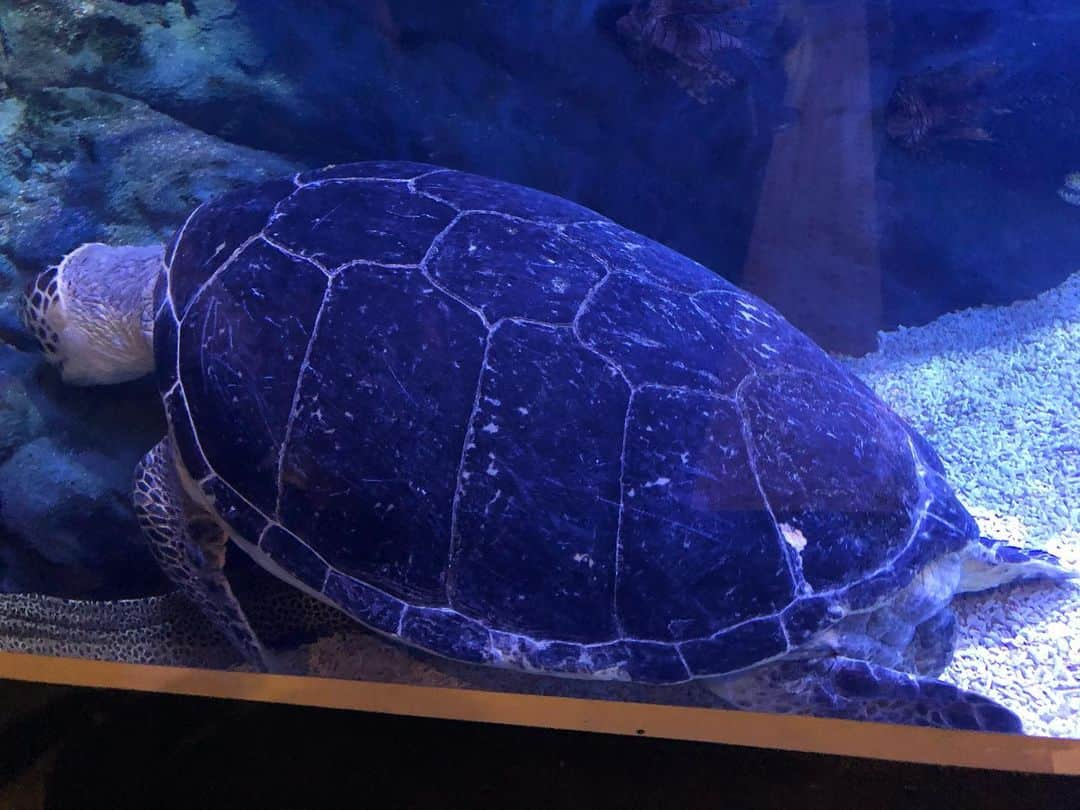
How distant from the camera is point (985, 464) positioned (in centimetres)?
282

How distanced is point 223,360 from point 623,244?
137cm

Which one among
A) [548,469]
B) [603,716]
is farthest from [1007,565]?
[603,716]

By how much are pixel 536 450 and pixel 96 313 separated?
73.3 inches

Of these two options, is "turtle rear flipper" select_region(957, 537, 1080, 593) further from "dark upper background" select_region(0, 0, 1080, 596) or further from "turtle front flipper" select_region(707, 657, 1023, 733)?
"dark upper background" select_region(0, 0, 1080, 596)

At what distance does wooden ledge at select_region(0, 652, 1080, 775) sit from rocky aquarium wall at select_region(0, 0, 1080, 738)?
0.71 meters

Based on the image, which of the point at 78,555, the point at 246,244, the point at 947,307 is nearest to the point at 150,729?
the point at 78,555

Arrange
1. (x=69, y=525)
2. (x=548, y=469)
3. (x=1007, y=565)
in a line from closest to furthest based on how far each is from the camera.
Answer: (x=548, y=469), (x=1007, y=565), (x=69, y=525)

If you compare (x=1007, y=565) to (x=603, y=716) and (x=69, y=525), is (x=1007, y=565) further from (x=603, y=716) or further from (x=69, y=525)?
(x=69, y=525)

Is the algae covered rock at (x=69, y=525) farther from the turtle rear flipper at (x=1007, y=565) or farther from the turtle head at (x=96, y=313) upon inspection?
the turtle rear flipper at (x=1007, y=565)

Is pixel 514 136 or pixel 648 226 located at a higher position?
pixel 514 136

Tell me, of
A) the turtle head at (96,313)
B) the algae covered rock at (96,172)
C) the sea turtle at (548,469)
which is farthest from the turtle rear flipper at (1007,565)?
the algae covered rock at (96,172)

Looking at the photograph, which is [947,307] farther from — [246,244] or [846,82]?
[246,244]

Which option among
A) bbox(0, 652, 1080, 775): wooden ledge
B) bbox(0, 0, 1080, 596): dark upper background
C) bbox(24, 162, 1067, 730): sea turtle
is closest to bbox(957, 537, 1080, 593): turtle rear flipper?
bbox(24, 162, 1067, 730): sea turtle

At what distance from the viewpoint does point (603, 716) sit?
1.17 metres
